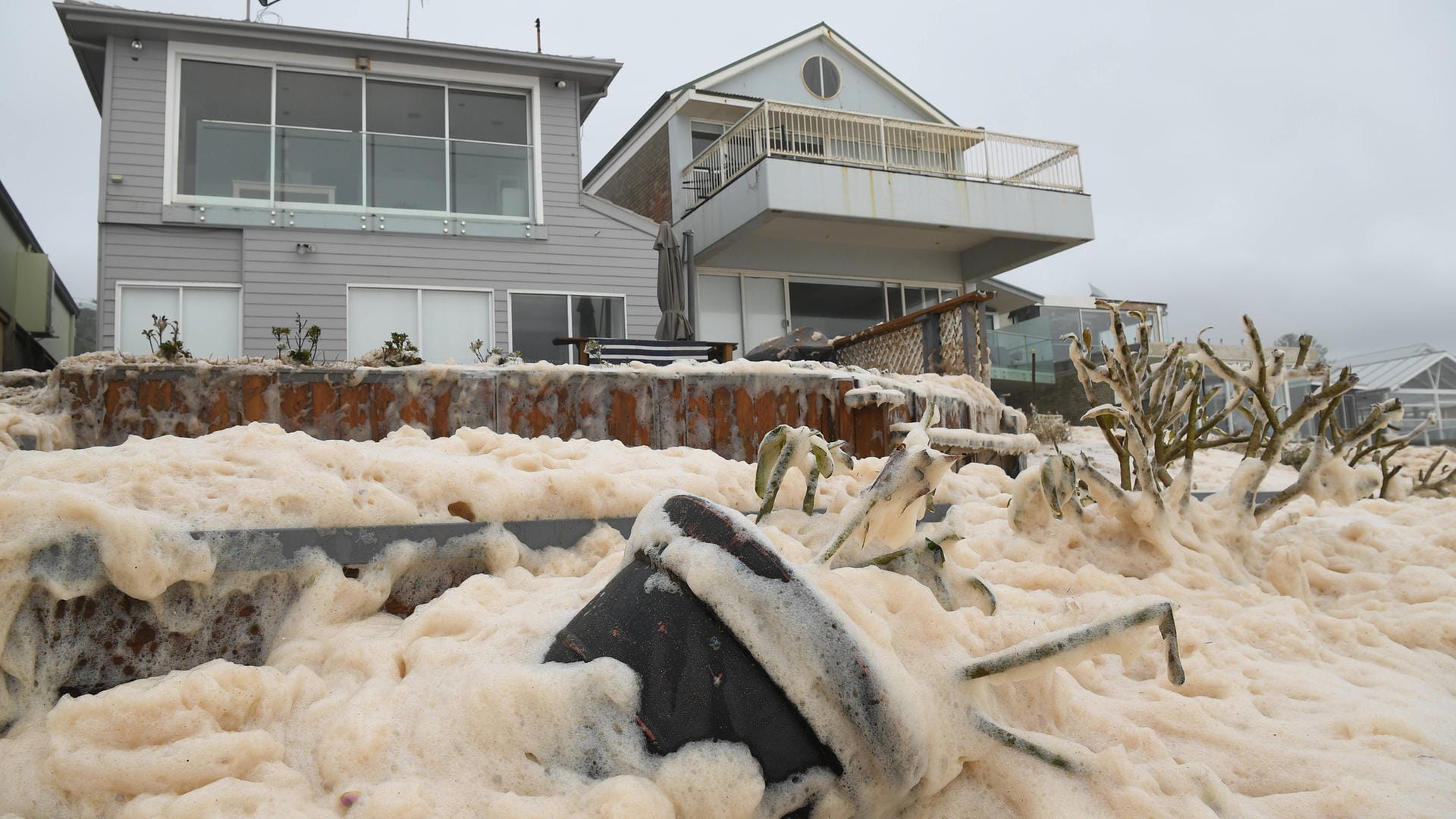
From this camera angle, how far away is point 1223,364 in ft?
10.6

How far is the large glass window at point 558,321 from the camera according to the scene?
10367 mm

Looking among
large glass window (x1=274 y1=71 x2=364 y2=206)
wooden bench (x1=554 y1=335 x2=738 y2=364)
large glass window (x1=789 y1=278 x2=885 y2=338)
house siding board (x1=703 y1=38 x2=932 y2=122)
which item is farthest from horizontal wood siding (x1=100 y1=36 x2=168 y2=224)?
large glass window (x1=789 y1=278 x2=885 y2=338)

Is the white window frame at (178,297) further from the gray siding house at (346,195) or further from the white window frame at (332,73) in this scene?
the white window frame at (332,73)

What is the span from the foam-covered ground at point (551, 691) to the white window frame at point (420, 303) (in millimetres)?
7967

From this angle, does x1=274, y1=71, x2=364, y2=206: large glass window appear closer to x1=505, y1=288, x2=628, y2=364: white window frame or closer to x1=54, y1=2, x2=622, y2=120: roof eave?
x1=54, y1=2, x2=622, y2=120: roof eave

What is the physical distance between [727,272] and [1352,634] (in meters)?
11.0

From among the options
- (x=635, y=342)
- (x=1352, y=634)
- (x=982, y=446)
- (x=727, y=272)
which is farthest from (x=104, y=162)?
(x=1352, y=634)

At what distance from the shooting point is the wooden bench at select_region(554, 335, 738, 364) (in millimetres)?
7832

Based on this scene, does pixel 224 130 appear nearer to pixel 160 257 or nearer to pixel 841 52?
pixel 160 257

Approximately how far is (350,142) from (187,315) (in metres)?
2.60

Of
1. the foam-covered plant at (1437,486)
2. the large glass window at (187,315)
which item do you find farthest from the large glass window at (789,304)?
the foam-covered plant at (1437,486)

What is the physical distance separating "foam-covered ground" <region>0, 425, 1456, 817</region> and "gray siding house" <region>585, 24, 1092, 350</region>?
941 centimetres

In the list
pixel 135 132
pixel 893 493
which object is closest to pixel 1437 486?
pixel 893 493

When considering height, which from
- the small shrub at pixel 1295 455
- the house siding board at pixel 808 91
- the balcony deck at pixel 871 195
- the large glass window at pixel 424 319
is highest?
the house siding board at pixel 808 91
